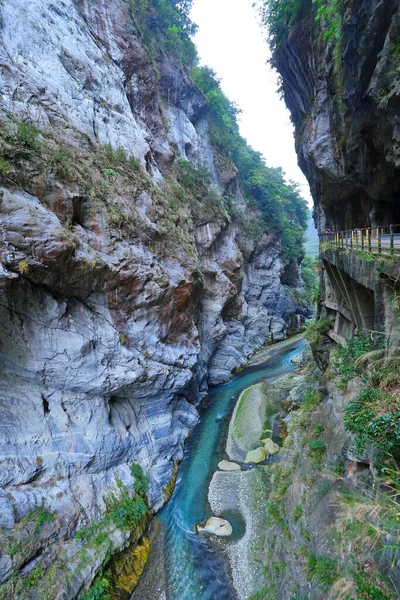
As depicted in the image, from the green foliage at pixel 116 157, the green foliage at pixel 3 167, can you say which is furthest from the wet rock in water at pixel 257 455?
the green foliage at pixel 116 157

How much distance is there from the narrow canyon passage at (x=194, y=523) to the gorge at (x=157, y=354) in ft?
0.23

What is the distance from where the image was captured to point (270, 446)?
14516 mm

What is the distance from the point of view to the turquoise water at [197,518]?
29.2 feet

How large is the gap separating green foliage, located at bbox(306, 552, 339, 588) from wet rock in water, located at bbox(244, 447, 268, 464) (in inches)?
307

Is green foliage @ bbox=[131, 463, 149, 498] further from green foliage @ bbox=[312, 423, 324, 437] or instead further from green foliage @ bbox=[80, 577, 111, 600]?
green foliage @ bbox=[312, 423, 324, 437]

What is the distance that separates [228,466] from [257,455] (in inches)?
61.6

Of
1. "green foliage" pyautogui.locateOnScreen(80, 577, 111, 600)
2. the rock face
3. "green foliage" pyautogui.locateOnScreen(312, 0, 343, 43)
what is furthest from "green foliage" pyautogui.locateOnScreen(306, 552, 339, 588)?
"green foliage" pyautogui.locateOnScreen(312, 0, 343, 43)

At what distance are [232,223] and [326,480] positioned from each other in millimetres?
27554

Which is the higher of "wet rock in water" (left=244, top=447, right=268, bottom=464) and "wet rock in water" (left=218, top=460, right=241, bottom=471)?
"wet rock in water" (left=244, top=447, right=268, bottom=464)

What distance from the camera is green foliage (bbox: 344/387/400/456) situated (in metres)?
4.92

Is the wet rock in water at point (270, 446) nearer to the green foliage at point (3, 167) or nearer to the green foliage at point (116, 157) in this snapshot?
the green foliage at point (3, 167)

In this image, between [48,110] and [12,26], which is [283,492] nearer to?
[48,110]

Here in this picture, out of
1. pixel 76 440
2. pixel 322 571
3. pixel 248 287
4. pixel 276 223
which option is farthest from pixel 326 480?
pixel 276 223

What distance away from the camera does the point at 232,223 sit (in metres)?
31.5
